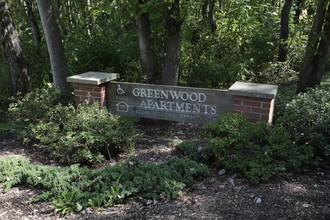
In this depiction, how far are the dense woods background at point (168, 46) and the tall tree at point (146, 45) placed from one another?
19 millimetres

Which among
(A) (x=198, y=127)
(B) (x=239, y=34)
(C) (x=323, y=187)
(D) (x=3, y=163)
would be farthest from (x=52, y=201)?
(B) (x=239, y=34)

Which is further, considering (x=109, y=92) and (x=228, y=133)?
(x=109, y=92)

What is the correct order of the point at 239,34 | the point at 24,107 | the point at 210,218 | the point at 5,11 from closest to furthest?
1. the point at 210,218
2. the point at 24,107
3. the point at 5,11
4. the point at 239,34

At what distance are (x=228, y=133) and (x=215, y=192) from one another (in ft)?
2.86

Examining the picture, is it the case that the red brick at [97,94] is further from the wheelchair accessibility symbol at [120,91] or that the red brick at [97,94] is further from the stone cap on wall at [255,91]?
the stone cap on wall at [255,91]

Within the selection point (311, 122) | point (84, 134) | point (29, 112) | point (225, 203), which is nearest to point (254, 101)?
point (311, 122)

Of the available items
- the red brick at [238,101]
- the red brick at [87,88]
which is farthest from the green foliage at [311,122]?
the red brick at [87,88]

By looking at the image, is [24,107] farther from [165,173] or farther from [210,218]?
[210,218]

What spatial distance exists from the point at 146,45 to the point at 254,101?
8.84 ft

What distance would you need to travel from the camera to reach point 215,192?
3322 mm

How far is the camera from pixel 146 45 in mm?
6078

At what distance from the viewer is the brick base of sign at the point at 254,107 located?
13.8 ft

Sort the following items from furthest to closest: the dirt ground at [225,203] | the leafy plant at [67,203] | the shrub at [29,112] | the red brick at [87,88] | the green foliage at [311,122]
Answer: the red brick at [87,88], the shrub at [29,112], the green foliage at [311,122], the leafy plant at [67,203], the dirt ground at [225,203]

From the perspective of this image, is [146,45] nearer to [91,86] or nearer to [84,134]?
[91,86]
